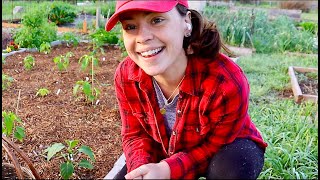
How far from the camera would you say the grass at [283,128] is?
2.23m

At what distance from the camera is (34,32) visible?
5832 mm

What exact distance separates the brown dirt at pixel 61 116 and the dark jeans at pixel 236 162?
2.51ft

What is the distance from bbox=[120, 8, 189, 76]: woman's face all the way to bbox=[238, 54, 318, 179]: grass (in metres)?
1.07

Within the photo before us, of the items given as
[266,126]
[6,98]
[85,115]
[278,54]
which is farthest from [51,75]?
[278,54]

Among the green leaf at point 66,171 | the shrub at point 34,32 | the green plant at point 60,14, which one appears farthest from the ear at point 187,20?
the green plant at point 60,14

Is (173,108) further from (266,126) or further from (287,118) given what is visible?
(287,118)

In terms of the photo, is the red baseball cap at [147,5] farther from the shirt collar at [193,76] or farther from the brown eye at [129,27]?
the shirt collar at [193,76]

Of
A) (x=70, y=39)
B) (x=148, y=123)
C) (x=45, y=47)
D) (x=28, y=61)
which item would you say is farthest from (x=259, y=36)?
(x=148, y=123)

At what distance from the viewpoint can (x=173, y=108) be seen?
5.59 ft

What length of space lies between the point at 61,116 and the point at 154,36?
170cm

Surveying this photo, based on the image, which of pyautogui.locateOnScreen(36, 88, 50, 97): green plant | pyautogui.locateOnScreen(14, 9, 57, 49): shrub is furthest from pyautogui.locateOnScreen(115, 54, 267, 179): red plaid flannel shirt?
pyautogui.locateOnScreen(14, 9, 57, 49): shrub

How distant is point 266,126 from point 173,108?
1.33 m

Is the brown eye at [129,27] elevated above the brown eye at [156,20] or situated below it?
below

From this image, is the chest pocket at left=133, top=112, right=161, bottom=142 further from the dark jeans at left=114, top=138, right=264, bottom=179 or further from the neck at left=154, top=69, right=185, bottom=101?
the dark jeans at left=114, top=138, right=264, bottom=179
